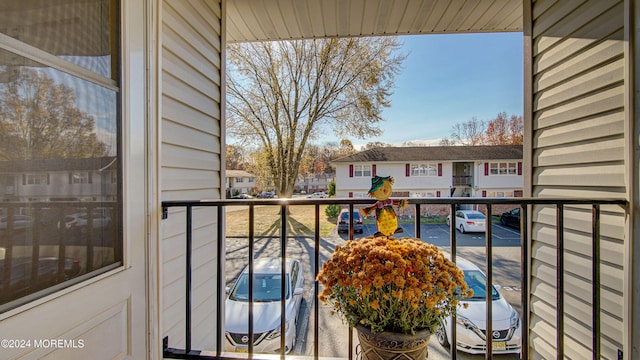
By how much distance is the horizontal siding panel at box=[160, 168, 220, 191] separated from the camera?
1.33 meters

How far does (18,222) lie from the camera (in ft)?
2.22

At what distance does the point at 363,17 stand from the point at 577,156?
1.76m

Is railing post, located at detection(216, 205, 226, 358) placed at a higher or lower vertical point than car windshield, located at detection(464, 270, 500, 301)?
higher

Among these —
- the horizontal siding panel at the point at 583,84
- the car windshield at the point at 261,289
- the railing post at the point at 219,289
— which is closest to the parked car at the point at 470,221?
the car windshield at the point at 261,289

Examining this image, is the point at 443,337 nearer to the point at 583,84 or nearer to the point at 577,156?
the point at 577,156

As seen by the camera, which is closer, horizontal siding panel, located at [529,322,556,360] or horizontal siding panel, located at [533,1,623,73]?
horizontal siding panel, located at [533,1,623,73]

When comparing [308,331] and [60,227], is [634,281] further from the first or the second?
[308,331]

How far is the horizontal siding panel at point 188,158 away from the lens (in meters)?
1.34

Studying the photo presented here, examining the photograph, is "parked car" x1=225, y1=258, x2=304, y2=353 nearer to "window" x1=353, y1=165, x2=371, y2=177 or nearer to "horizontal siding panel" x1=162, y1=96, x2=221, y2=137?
"horizontal siding panel" x1=162, y1=96, x2=221, y2=137

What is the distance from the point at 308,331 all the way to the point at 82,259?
397 cm

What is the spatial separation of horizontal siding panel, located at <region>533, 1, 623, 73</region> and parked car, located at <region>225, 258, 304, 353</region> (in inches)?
108

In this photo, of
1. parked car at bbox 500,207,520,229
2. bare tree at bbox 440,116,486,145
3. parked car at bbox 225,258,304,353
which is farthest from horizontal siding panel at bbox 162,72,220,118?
bare tree at bbox 440,116,486,145

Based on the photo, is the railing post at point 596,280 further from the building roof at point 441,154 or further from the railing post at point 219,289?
the building roof at point 441,154

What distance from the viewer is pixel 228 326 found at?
10.2 feet
